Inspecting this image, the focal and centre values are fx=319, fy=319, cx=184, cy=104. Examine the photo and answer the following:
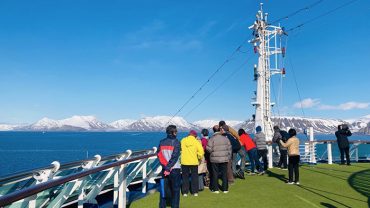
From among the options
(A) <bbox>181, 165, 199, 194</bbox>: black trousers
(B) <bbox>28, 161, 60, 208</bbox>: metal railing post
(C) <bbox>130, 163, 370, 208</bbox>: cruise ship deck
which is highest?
(B) <bbox>28, 161, 60, 208</bbox>: metal railing post

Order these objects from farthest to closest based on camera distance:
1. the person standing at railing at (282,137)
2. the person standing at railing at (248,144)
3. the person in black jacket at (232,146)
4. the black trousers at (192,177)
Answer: the person standing at railing at (282,137) → the person standing at railing at (248,144) → the person in black jacket at (232,146) → the black trousers at (192,177)

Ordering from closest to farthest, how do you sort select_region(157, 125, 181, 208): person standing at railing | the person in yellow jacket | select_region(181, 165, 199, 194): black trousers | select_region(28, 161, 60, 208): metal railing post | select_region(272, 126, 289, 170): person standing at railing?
select_region(28, 161, 60, 208): metal railing post < select_region(157, 125, 181, 208): person standing at railing < the person in yellow jacket < select_region(181, 165, 199, 194): black trousers < select_region(272, 126, 289, 170): person standing at railing

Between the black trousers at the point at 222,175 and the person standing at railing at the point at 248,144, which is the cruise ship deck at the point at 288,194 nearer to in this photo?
the black trousers at the point at 222,175

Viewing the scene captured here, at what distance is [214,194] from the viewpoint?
370 inches

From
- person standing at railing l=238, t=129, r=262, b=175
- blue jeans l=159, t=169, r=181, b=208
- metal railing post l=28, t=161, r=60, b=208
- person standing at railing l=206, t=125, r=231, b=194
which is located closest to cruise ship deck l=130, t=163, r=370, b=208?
person standing at railing l=206, t=125, r=231, b=194

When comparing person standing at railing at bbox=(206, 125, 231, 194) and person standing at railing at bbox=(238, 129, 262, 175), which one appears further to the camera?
person standing at railing at bbox=(238, 129, 262, 175)

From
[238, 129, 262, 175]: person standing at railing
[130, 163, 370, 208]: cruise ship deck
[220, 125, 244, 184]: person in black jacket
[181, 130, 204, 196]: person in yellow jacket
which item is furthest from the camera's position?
[238, 129, 262, 175]: person standing at railing

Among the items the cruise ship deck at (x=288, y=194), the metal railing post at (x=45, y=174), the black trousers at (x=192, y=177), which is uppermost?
the metal railing post at (x=45, y=174)

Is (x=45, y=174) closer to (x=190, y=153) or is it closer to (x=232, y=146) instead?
(x=190, y=153)

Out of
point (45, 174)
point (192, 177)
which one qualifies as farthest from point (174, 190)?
point (45, 174)

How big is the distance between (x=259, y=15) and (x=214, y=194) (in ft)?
48.9

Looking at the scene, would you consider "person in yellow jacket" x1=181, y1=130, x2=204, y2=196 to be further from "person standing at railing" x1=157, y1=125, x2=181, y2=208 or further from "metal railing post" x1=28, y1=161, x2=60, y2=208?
"metal railing post" x1=28, y1=161, x2=60, y2=208

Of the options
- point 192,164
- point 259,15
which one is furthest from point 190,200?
point 259,15

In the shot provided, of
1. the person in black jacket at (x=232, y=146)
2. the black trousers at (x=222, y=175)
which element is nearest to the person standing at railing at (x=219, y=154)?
the black trousers at (x=222, y=175)
